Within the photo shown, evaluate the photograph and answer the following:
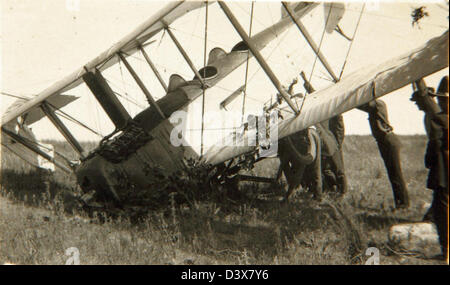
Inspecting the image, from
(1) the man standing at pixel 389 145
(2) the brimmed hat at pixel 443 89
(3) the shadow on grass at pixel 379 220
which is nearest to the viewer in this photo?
(2) the brimmed hat at pixel 443 89

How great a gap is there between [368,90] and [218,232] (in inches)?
103

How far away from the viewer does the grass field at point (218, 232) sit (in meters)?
4.34

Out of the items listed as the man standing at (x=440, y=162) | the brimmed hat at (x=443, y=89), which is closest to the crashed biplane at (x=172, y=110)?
the brimmed hat at (x=443, y=89)

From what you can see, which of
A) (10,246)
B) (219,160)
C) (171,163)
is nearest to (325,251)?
(219,160)

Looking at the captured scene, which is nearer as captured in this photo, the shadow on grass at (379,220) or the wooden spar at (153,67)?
the shadow on grass at (379,220)

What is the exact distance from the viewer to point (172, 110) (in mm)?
6770

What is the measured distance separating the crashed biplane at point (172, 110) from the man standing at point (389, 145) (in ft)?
1.93

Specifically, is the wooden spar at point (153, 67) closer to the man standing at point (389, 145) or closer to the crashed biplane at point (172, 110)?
the crashed biplane at point (172, 110)

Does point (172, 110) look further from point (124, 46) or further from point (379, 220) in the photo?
point (379, 220)

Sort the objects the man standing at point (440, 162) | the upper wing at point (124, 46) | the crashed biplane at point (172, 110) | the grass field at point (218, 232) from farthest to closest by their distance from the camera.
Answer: the upper wing at point (124, 46) < the crashed biplane at point (172, 110) < the grass field at point (218, 232) < the man standing at point (440, 162)

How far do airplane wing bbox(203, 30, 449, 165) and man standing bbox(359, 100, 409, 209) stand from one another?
3.27 ft

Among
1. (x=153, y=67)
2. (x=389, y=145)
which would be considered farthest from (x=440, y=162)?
(x=153, y=67)

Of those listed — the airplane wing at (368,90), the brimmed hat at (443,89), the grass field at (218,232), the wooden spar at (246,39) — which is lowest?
the grass field at (218,232)
